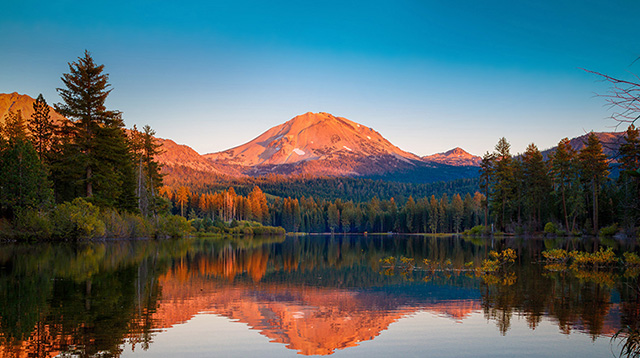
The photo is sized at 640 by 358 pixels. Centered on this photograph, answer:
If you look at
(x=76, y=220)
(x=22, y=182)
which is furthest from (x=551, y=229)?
(x=22, y=182)

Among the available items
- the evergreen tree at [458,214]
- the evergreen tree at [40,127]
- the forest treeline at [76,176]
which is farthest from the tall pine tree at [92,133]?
the evergreen tree at [458,214]

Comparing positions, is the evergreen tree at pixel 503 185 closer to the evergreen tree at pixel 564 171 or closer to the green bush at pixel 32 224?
the evergreen tree at pixel 564 171

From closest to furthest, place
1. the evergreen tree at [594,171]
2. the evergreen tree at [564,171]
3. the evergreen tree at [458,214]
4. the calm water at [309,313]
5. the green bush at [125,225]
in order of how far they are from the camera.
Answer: the calm water at [309,313] → the green bush at [125,225] → the evergreen tree at [594,171] → the evergreen tree at [564,171] → the evergreen tree at [458,214]

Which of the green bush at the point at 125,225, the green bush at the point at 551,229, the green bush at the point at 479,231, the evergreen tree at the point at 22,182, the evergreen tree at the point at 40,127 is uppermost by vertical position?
the evergreen tree at the point at 40,127

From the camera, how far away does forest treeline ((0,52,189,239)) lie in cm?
4225

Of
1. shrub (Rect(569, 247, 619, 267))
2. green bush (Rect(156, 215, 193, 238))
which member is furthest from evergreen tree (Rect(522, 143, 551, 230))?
green bush (Rect(156, 215, 193, 238))

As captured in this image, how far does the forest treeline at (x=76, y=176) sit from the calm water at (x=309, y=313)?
24212 mm

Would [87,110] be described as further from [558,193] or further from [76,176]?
[558,193]

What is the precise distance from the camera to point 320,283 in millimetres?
20219

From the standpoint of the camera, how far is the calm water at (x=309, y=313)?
379 inches

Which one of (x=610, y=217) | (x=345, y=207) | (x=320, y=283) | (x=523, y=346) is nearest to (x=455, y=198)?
(x=345, y=207)

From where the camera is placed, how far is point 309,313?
44.5ft

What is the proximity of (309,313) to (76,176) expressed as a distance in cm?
4368

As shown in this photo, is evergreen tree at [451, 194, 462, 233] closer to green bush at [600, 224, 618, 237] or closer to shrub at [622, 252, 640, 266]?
green bush at [600, 224, 618, 237]
